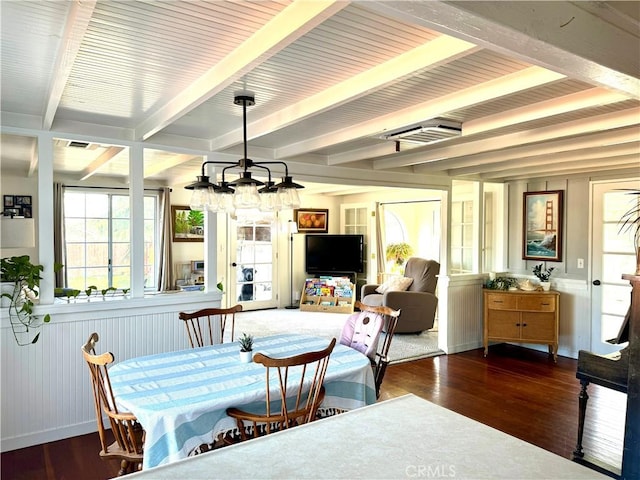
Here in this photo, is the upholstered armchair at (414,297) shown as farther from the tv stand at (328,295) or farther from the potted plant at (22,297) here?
the potted plant at (22,297)

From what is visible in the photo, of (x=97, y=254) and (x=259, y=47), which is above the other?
(x=259, y=47)

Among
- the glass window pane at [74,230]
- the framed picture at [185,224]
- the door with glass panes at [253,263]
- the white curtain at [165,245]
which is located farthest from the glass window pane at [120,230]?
the door with glass panes at [253,263]

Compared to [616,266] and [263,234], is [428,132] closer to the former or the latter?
[616,266]

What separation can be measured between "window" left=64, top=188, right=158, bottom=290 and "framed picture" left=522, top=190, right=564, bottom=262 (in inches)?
217

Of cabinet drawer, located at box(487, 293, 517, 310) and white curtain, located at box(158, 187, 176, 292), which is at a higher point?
white curtain, located at box(158, 187, 176, 292)

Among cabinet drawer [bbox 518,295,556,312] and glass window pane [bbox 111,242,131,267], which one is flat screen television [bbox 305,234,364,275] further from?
cabinet drawer [bbox 518,295,556,312]

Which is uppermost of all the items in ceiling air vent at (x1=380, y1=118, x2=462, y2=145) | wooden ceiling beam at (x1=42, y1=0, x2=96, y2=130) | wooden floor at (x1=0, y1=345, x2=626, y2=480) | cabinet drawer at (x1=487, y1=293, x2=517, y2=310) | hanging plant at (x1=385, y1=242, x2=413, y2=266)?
wooden ceiling beam at (x1=42, y1=0, x2=96, y2=130)

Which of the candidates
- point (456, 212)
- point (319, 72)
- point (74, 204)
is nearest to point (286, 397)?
point (319, 72)

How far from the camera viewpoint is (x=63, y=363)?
317 centimetres

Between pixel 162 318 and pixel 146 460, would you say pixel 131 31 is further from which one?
pixel 162 318

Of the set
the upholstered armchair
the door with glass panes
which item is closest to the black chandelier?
the upholstered armchair

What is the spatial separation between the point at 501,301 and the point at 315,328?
2.66 meters

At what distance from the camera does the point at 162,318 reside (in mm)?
3574

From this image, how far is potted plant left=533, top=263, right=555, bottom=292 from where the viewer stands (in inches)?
212
